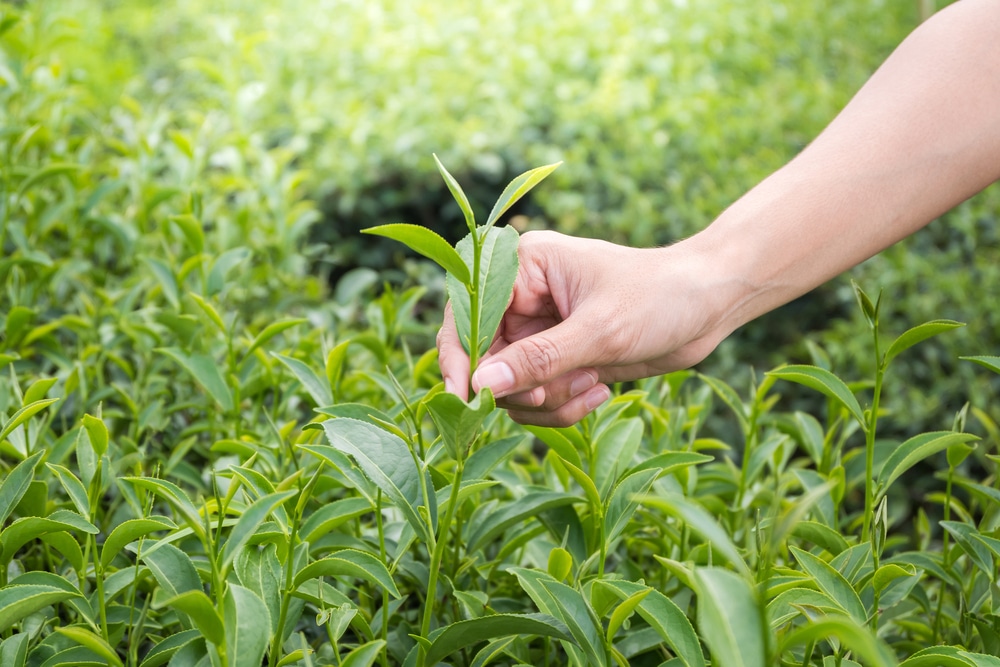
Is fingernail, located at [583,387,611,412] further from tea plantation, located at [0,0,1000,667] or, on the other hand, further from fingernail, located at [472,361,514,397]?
fingernail, located at [472,361,514,397]

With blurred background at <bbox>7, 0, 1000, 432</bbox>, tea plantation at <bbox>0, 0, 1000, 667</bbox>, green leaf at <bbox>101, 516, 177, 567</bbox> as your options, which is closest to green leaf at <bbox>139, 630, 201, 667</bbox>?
tea plantation at <bbox>0, 0, 1000, 667</bbox>

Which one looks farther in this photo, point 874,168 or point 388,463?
point 874,168

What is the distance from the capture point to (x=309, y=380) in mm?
1284

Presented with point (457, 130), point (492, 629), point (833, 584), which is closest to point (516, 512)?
point (492, 629)

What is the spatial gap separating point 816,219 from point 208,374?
1.03 meters

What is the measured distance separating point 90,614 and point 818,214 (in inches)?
46.7

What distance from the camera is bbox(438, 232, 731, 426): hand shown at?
1149 mm

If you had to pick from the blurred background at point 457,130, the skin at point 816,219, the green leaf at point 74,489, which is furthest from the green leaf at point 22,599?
the blurred background at point 457,130

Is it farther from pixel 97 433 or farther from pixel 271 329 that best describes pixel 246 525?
pixel 271 329

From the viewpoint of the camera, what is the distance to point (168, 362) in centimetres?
177

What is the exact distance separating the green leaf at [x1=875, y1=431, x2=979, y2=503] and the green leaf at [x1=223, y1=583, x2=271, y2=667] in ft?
2.35

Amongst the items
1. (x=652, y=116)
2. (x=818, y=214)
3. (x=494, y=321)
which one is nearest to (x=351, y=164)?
(x=652, y=116)

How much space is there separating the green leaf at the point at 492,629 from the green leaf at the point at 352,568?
72mm

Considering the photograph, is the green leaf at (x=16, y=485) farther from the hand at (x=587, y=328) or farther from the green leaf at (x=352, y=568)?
the hand at (x=587, y=328)
